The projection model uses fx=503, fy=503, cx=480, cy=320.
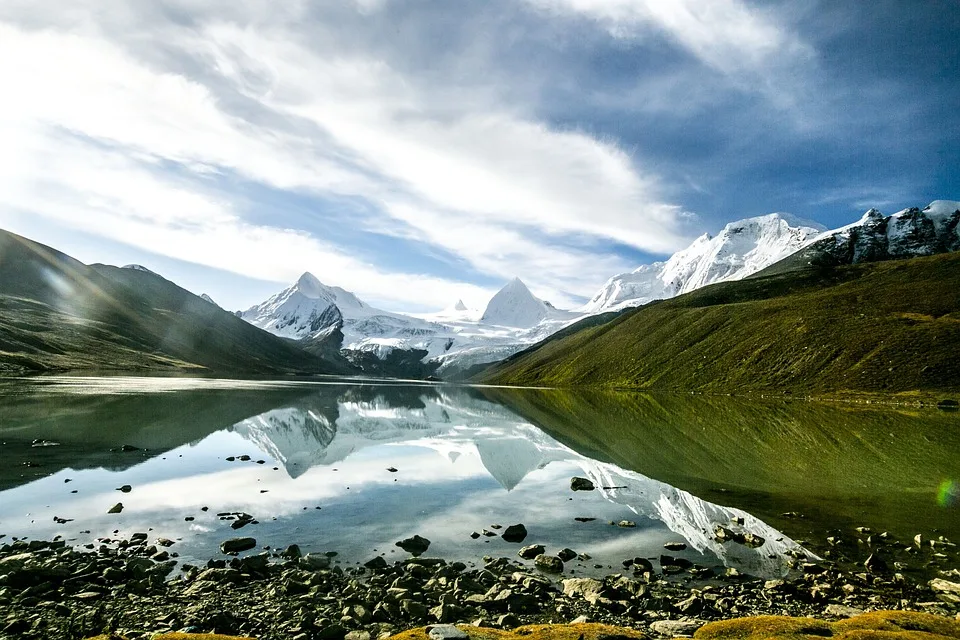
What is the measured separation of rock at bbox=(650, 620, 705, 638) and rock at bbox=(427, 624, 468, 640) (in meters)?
5.77

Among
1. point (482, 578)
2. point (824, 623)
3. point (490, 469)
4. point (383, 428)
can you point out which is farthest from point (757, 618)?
point (383, 428)

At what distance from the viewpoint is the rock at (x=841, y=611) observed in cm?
1556

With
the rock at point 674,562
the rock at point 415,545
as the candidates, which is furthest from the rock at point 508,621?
the rock at point 674,562

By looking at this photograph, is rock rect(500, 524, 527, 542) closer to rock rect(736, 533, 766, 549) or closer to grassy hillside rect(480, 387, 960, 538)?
rock rect(736, 533, 766, 549)

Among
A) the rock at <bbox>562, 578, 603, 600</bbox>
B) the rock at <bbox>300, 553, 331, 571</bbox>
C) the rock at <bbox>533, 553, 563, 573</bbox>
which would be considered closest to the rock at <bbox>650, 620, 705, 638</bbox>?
the rock at <bbox>562, 578, 603, 600</bbox>

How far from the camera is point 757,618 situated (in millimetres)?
14133

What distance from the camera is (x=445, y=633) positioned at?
42.0ft

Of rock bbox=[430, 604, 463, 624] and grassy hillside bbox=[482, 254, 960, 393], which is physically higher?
grassy hillside bbox=[482, 254, 960, 393]

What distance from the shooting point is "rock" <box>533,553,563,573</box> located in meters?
20.1

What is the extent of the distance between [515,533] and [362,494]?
1224 centimetres

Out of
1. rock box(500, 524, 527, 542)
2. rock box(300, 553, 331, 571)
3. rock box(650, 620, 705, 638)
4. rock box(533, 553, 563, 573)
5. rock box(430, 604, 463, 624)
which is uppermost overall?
rock box(650, 620, 705, 638)

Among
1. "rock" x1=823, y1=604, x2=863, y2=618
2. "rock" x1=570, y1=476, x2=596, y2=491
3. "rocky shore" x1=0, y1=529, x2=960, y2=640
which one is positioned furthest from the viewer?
"rock" x1=570, y1=476, x2=596, y2=491

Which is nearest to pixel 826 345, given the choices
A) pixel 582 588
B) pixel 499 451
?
pixel 499 451

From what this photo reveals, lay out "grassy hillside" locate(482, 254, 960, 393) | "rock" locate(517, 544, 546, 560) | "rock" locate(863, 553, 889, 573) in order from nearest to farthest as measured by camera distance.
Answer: "rock" locate(863, 553, 889, 573) < "rock" locate(517, 544, 546, 560) < "grassy hillside" locate(482, 254, 960, 393)
